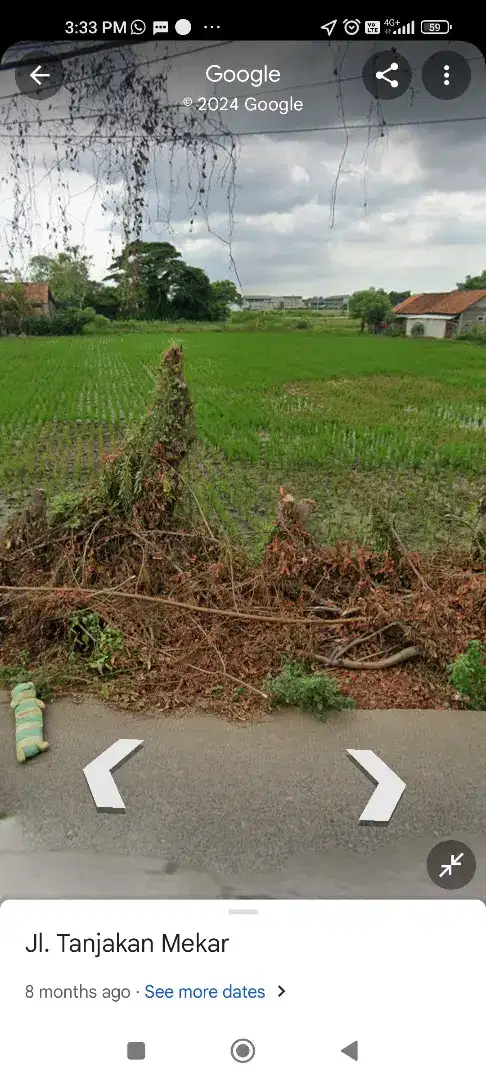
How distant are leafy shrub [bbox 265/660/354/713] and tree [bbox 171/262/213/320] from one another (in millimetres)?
1890

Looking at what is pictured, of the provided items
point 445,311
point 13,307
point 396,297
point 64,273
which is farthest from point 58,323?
point 445,311

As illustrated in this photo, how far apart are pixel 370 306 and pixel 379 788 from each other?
2.73m

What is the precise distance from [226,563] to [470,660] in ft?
4.39

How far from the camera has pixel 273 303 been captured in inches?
104

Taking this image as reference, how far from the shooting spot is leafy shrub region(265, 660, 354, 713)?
2471 millimetres

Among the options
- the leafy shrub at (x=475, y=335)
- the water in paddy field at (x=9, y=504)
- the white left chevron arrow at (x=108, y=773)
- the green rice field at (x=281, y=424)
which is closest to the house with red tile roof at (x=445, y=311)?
the leafy shrub at (x=475, y=335)

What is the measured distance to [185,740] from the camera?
2283mm

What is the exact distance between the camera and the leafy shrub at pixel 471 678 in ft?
8.45

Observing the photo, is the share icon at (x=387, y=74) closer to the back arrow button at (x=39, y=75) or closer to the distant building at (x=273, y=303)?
the distant building at (x=273, y=303)

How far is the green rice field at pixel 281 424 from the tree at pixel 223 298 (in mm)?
545

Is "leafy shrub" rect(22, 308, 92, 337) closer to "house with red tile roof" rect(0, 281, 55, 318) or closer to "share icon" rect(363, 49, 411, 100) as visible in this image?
"house with red tile roof" rect(0, 281, 55, 318)
